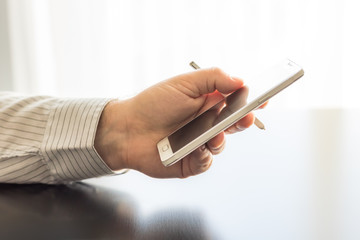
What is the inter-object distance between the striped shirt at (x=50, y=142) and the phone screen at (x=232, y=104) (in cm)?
11

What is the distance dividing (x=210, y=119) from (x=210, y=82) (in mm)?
73

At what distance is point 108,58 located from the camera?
7.12ft

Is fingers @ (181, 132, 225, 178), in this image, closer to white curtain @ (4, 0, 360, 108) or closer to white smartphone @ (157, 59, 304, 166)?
white smartphone @ (157, 59, 304, 166)

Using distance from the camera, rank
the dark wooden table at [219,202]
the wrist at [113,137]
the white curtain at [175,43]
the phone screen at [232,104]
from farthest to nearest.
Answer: the white curtain at [175,43] < the wrist at [113,137] < the phone screen at [232,104] < the dark wooden table at [219,202]

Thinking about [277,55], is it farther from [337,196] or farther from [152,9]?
[337,196]

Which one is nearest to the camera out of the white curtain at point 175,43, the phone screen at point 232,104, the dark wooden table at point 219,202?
the dark wooden table at point 219,202

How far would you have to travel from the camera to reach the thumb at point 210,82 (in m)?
0.57

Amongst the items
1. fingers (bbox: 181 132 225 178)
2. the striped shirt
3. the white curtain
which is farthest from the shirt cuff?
the white curtain

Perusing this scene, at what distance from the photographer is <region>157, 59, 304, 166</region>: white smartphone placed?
466mm

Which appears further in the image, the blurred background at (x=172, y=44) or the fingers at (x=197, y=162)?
the blurred background at (x=172, y=44)

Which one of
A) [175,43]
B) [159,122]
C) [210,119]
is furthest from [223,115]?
[175,43]

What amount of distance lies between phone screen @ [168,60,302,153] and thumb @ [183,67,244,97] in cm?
1

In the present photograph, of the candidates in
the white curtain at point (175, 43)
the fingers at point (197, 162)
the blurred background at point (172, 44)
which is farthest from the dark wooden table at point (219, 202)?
the white curtain at point (175, 43)

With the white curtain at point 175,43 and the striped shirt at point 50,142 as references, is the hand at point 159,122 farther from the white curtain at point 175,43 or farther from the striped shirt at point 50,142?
the white curtain at point 175,43
